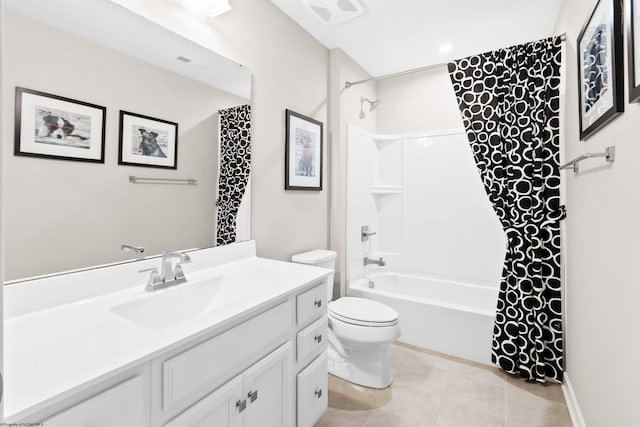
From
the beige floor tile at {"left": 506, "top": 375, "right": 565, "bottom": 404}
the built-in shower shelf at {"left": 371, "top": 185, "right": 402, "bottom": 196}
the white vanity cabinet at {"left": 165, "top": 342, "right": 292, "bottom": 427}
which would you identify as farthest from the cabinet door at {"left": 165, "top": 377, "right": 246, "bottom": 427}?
the built-in shower shelf at {"left": 371, "top": 185, "right": 402, "bottom": 196}

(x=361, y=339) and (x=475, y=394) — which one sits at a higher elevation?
(x=361, y=339)

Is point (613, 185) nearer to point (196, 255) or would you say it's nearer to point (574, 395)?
point (574, 395)

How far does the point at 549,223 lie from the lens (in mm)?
2164

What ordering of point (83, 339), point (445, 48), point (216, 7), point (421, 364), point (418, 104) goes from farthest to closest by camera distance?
point (418, 104), point (445, 48), point (421, 364), point (216, 7), point (83, 339)

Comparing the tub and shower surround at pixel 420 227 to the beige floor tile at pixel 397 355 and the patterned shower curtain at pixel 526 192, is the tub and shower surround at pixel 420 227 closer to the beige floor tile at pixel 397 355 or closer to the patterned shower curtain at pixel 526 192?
the beige floor tile at pixel 397 355

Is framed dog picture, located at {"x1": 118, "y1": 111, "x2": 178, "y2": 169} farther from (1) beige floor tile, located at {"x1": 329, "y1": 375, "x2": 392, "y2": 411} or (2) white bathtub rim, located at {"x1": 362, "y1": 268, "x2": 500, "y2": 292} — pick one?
(2) white bathtub rim, located at {"x1": 362, "y1": 268, "x2": 500, "y2": 292}

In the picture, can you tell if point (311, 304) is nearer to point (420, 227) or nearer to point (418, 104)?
point (420, 227)

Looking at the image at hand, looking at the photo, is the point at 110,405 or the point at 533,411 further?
the point at 533,411

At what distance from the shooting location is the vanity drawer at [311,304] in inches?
58.6

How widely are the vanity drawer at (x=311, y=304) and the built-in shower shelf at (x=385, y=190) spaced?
1.94 meters

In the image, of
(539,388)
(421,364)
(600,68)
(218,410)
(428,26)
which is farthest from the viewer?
(428,26)

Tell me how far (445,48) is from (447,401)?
8.92 feet

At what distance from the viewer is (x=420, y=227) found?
3.34 metres

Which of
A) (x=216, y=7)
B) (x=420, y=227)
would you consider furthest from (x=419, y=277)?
(x=216, y=7)
